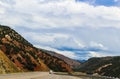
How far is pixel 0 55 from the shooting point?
444ft

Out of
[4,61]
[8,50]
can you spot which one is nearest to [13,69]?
[4,61]

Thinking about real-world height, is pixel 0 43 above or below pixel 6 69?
above

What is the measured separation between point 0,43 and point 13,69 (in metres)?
52.6

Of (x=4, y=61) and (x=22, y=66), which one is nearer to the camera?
(x=4, y=61)

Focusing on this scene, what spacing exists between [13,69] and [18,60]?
52.5m

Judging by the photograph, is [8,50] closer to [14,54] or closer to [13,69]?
[14,54]

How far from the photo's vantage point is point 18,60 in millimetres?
199375

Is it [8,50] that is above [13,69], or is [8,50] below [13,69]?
above

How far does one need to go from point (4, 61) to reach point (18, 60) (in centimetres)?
6298

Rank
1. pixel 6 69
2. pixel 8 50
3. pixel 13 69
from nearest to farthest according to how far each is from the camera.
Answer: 1. pixel 6 69
2. pixel 13 69
3. pixel 8 50

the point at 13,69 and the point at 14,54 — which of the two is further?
the point at 14,54

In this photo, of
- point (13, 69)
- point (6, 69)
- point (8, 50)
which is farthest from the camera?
point (8, 50)

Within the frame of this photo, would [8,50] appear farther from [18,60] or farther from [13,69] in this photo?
[13,69]

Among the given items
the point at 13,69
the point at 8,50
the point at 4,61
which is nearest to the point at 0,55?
the point at 4,61
